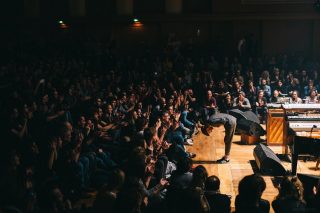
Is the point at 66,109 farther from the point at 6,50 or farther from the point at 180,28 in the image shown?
the point at 180,28

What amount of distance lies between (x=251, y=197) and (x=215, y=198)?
839 mm

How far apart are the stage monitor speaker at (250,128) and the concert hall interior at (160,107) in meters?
0.03

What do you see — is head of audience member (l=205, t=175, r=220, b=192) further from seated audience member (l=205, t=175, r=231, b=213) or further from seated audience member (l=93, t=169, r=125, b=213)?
seated audience member (l=93, t=169, r=125, b=213)

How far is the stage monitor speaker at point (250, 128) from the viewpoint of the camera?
12031mm

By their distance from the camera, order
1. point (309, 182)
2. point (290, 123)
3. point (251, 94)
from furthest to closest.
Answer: point (251, 94) → point (290, 123) → point (309, 182)

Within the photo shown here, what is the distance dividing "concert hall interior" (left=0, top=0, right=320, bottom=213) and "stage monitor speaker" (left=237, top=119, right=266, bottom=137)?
3 cm

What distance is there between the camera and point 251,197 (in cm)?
546

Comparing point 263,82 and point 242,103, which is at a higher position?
point 263,82

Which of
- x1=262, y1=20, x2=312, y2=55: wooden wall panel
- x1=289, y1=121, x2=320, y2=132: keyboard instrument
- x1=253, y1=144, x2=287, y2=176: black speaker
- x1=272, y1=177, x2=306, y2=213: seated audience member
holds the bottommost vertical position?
x1=253, y1=144, x2=287, y2=176: black speaker

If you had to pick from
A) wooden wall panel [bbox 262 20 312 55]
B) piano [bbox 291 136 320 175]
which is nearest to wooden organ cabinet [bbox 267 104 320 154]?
piano [bbox 291 136 320 175]

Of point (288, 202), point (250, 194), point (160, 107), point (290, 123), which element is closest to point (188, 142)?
point (160, 107)

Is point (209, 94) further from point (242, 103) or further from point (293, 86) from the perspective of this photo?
point (293, 86)

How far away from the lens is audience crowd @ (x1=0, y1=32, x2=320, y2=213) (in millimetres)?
6121

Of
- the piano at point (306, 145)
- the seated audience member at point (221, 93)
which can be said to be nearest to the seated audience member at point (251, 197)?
the piano at point (306, 145)
